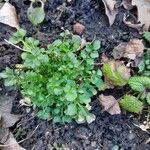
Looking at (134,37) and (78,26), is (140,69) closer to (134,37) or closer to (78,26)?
(134,37)

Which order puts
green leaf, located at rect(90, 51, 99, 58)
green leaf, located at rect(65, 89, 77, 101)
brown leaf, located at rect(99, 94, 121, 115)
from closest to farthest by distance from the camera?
green leaf, located at rect(65, 89, 77, 101), green leaf, located at rect(90, 51, 99, 58), brown leaf, located at rect(99, 94, 121, 115)

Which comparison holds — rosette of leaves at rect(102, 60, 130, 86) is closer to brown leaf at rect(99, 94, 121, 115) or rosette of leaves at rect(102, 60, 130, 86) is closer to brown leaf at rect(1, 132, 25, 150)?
brown leaf at rect(99, 94, 121, 115)

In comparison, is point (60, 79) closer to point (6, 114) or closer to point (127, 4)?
point (6, 114)

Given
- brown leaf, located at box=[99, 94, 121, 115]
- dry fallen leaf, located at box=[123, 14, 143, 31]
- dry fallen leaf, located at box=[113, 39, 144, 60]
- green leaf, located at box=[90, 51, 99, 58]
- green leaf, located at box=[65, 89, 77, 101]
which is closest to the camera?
green leaf, located at box=[65, 89, 77, 101]

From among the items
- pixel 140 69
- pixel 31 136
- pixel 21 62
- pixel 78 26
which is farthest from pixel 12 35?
pixel 140 69

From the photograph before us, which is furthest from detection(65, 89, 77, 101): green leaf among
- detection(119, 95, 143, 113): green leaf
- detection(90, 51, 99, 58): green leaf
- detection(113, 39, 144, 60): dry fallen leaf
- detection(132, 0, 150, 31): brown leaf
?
detection(132, 0, 150, 31): brown leaf
